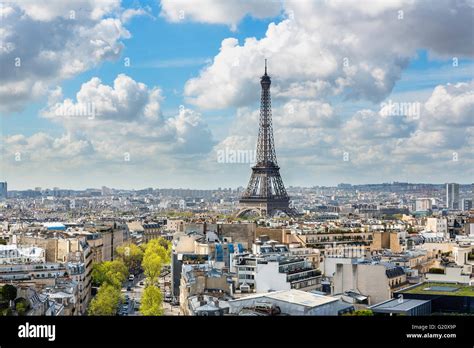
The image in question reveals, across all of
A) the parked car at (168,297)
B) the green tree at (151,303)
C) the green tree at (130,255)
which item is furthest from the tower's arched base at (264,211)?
the green tree at (151,303)

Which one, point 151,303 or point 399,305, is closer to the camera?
point 399,305

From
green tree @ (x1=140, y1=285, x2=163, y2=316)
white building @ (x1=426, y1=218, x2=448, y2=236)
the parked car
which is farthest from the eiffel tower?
green tree @ (x1=140, y1=285, x2=163, y2=316)

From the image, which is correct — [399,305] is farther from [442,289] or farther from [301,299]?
[442,289]

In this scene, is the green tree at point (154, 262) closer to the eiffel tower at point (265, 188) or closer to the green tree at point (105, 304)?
the green tree at point (105, 304)

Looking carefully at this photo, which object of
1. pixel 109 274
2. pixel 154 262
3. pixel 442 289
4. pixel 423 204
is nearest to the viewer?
pixel 442 289

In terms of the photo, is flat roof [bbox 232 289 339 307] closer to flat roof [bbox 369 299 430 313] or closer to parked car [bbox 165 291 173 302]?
flat roof [bbox 369 299 430 313]

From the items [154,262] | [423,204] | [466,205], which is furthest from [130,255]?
[466,205]
